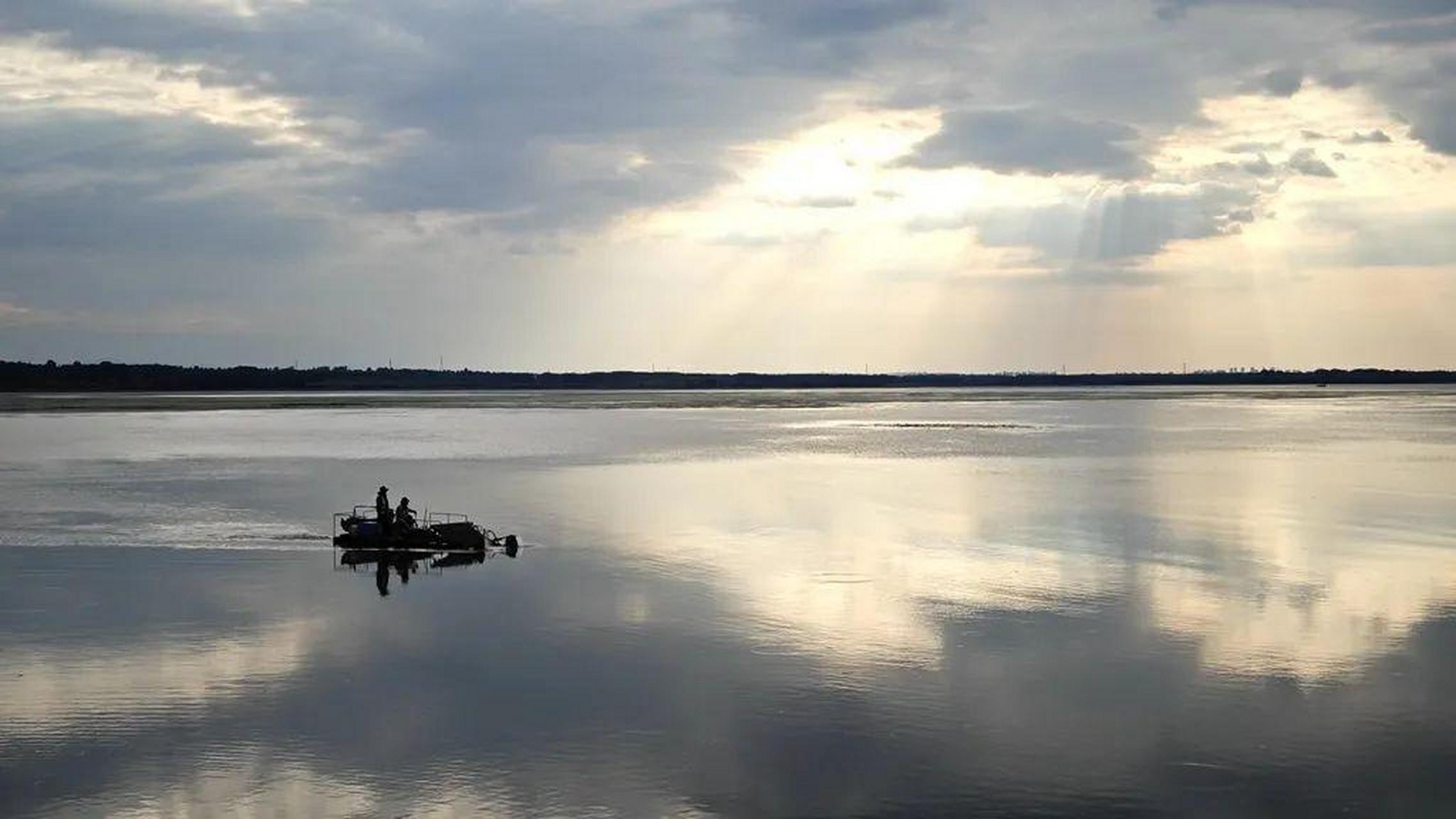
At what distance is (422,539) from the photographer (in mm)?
36844

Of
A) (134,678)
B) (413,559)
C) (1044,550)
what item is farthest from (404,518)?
(1044,550)

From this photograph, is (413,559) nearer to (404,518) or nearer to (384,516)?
(384,516)

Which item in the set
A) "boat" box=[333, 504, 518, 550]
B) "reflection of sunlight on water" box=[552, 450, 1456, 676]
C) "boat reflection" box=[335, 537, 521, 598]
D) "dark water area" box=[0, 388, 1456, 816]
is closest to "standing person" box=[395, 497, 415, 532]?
"boat" box=[333, 504, 518, 550]

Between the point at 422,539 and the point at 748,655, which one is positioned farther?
the point at 422,539

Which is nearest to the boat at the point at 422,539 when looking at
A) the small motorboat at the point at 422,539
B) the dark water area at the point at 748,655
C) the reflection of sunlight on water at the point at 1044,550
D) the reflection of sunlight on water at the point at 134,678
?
the small motorboat at the point at 422,539

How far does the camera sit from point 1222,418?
133 meters

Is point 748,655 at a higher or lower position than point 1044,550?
lower

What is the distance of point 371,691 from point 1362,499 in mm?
39707

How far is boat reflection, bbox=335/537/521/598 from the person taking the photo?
33906 millimetres

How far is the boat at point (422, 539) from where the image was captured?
118ft

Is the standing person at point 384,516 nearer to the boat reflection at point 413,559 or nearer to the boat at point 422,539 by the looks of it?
the boat at point 422,539

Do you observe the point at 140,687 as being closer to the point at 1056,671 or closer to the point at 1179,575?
the point at 1056,671

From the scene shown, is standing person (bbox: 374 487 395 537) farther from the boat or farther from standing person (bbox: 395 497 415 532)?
standing person (bbox: 395 497 415 532)

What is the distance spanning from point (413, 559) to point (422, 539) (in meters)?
0.82
